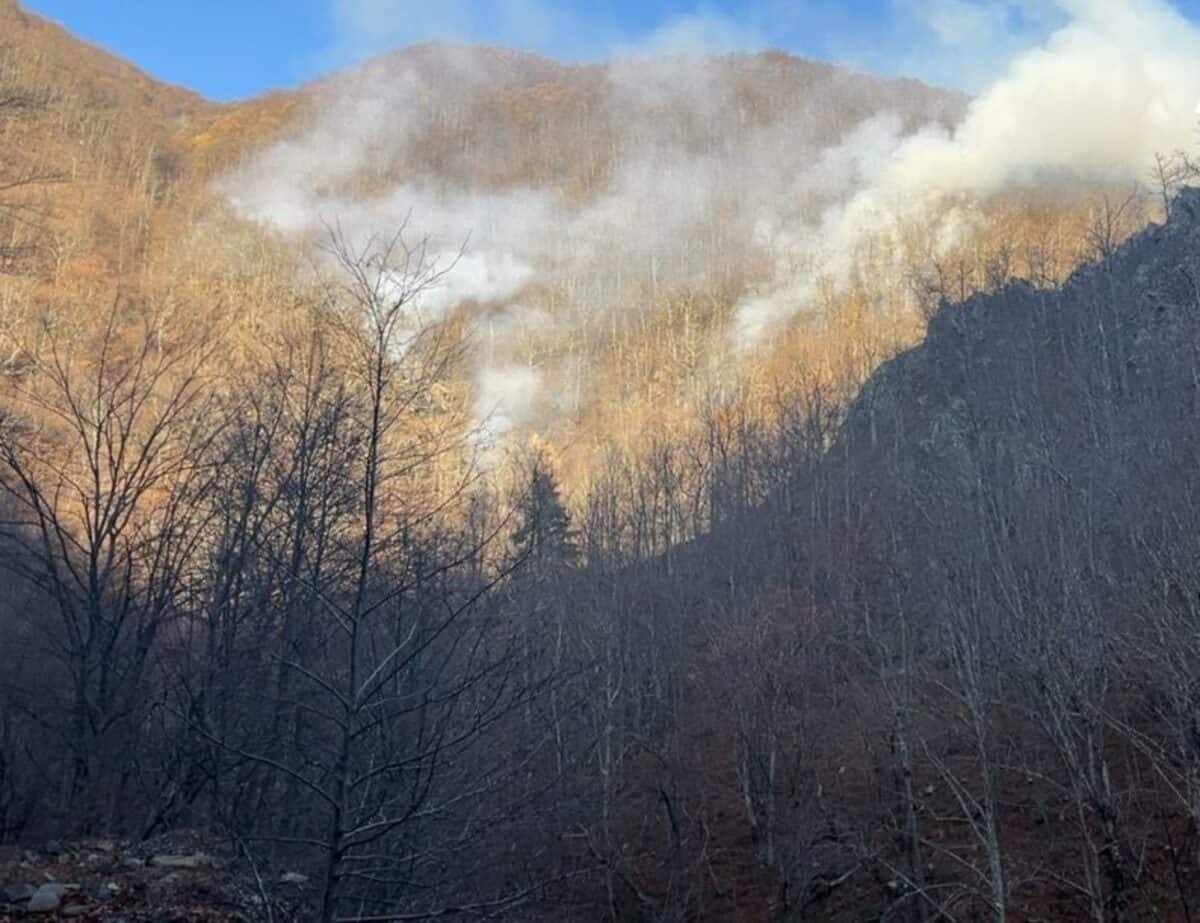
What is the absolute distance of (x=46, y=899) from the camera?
696cm

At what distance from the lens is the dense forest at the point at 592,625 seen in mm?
5316

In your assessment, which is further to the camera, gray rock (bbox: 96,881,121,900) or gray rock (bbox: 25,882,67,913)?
gray rock (bbox: 96,881,121,900)

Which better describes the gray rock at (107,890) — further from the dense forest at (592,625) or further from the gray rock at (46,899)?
the gray rock at (46,899)

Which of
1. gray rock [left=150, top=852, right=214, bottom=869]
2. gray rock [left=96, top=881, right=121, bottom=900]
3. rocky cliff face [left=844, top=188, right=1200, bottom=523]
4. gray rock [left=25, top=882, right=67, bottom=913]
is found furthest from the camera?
rocky cliff face [left=844, top=188, right=1200, bottom=523]

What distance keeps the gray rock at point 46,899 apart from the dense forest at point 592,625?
0.12 feet

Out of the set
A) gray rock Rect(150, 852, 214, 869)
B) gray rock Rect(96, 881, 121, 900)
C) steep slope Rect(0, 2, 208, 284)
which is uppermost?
steep slope Rect(0, 2, 208, 284)

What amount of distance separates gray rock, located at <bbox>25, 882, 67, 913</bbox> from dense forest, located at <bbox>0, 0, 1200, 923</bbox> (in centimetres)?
4

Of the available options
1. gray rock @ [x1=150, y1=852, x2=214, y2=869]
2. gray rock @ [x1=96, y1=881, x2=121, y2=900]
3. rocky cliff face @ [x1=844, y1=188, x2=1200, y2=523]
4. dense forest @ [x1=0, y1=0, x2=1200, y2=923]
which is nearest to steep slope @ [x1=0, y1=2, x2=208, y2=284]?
dense forest @ [x1=0, y1=0, x2=1200, y2=923]

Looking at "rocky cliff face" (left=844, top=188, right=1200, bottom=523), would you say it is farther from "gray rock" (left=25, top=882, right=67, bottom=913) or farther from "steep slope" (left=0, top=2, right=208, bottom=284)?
"steep slope" (left=0, top=2, right=208, bottom=284)

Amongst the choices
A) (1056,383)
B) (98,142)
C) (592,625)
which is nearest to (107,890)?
(592,625)

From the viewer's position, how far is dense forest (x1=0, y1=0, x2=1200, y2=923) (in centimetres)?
532

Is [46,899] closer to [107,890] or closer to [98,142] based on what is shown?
[107,890]

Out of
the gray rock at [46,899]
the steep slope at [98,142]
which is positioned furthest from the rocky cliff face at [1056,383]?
the steep slope at [98,142]

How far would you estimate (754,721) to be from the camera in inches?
578
